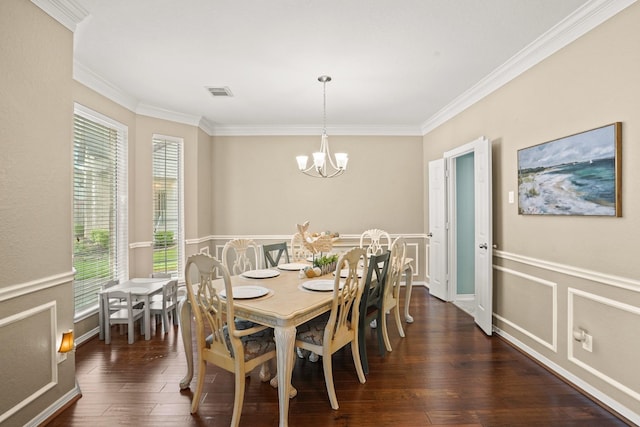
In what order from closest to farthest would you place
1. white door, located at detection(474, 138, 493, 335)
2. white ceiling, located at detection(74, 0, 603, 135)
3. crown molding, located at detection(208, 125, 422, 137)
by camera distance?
white ceiling, located at detection(74, 0, 603, 135)
white door, located at detection(474, 138, 493, 335)
crown molding, located at detection(208, 125, 422, 137)

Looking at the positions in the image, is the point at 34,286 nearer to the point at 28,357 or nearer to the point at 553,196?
the point at 28,357

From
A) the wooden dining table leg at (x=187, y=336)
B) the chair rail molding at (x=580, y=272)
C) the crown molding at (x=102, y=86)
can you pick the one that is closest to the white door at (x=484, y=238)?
the chair rail molding at (x=580, y=272)

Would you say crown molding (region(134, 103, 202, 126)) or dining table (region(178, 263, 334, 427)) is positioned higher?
crown molding (region(134, 103, 202, 126))

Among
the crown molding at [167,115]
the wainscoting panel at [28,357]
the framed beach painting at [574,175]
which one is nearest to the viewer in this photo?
the wainscoting panel at [28,357]

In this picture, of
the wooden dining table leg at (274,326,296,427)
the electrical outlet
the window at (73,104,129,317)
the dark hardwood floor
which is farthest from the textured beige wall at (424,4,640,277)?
the window at (73,104,129,317)

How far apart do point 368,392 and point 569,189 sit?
2171 millimetres

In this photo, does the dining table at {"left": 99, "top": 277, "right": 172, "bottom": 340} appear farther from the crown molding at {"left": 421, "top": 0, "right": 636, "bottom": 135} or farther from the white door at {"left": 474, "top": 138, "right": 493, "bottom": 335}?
the crown molding at {"left": 421, "top": 0, "right": 636, "bottom": 135}

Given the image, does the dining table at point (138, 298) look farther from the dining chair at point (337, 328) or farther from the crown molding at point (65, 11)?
the crown molding at point (65, 11)

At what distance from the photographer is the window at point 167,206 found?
4.66 m

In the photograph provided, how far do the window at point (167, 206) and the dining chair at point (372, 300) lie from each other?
311cm

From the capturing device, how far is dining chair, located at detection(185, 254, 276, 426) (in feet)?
6.62

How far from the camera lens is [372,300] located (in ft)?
9.69

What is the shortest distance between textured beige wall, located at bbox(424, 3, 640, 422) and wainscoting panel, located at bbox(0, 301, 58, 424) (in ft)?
12.2

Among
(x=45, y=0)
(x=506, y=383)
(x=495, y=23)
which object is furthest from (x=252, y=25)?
(x=506, y=383)
